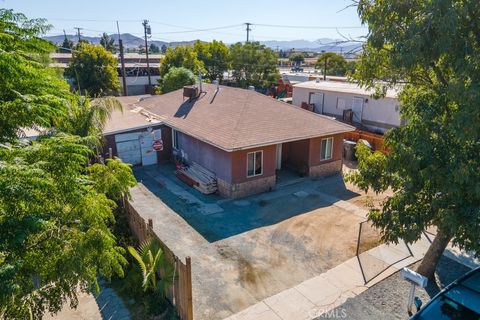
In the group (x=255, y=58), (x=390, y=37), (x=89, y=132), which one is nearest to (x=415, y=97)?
(x=390, y=37)

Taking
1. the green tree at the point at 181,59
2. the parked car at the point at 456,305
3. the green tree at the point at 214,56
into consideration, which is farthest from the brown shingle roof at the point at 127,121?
the green tree at the point at 214,56

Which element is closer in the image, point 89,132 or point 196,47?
point 89,132

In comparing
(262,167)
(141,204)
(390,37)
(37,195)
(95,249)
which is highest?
(390,37)

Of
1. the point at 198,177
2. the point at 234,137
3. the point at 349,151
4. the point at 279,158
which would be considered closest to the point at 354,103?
the point at 349,151

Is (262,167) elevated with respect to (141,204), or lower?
elevated

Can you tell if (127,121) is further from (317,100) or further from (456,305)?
(456,305)

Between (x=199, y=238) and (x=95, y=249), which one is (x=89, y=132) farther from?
(x=95, y=249)

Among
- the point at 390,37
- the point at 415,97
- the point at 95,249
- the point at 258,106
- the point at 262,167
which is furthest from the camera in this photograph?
the point at 258,106

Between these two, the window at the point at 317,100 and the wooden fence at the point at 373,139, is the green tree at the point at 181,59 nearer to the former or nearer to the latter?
the window at the point at 317,100
